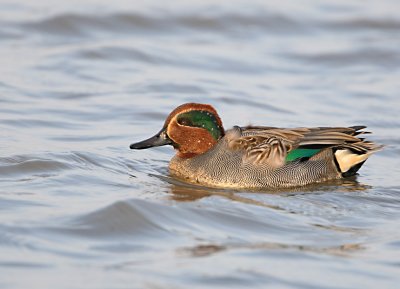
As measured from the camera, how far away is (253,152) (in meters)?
10.5

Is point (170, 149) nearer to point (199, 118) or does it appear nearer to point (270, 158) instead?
point (199, 118)

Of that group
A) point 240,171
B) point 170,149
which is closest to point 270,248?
point 240,171

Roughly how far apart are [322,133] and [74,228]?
3.40 meters

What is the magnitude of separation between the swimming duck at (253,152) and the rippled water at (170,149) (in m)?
0.22

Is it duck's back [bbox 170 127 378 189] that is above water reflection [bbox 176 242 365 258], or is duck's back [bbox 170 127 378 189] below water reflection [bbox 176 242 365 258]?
above

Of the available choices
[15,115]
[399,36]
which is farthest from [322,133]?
[399,36]

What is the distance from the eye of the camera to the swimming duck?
10492mm

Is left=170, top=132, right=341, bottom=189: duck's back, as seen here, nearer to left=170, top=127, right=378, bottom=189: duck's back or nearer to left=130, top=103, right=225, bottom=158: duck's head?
left=170, top=127, right=378, bottom=189: duck's back

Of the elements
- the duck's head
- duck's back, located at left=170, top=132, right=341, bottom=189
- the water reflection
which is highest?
the duck's head

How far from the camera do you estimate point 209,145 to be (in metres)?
10.8

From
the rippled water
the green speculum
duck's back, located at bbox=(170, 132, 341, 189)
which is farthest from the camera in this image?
the green speculum

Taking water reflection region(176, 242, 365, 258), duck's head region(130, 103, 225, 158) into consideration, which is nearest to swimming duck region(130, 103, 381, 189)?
duck's head region(130, 103, 225, 158)

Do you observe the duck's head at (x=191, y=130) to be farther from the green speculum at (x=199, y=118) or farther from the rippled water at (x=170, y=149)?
the rippled water at (x=170, y=149)

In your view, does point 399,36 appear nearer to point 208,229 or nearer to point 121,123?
point 121,123
